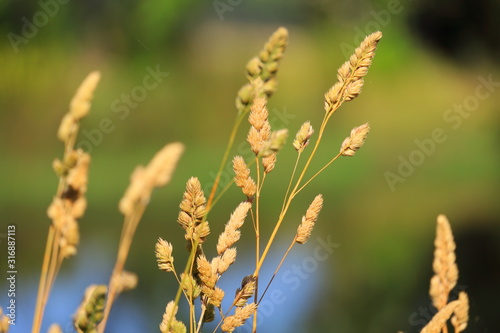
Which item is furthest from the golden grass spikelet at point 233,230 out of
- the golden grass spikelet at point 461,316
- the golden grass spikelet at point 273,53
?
the golden grass spikelet at point 461,316

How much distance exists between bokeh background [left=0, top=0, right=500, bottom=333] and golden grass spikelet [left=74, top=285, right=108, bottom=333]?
1.45 m

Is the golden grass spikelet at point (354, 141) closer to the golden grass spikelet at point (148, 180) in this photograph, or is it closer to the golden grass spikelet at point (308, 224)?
the golden grass spikelet at point (308, 224)

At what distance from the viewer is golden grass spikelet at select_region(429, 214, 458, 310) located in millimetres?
625

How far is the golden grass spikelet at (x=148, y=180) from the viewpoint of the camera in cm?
38

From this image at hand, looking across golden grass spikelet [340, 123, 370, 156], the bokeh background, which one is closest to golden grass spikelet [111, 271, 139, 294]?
golden grass spikelet [340, 123, 370, 156]

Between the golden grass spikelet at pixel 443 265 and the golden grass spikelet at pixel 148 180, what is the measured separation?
319 mm

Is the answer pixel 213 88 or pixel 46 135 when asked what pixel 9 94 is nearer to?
pixel 46 135

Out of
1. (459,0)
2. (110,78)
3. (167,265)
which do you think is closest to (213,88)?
(110,78)

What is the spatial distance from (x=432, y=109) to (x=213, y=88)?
229cm

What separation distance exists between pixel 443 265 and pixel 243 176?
201mm

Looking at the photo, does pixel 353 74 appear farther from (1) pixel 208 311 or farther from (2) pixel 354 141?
(1) pixel 208 311

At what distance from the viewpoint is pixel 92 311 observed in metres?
0.43

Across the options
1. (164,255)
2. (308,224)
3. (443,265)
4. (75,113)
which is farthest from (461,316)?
(75,113)

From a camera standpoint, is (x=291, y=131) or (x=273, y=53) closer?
(x=273, y=53)
